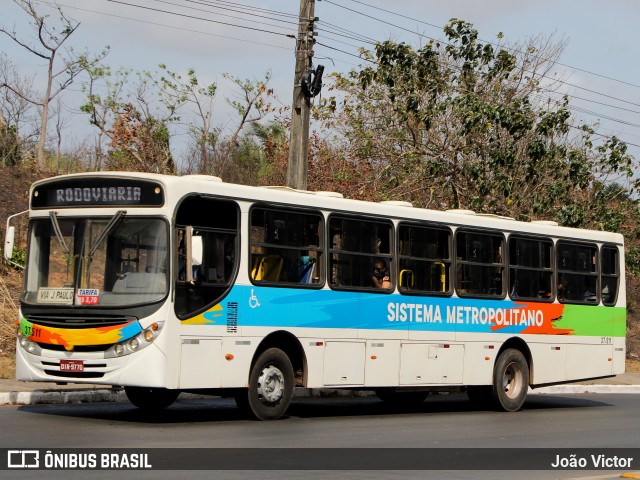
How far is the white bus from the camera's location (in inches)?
579

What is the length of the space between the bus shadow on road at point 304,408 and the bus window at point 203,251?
5.53ft

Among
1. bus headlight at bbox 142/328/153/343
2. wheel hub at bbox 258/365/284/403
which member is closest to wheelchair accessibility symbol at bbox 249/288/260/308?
wheel hub at bbox 258/365/284/403

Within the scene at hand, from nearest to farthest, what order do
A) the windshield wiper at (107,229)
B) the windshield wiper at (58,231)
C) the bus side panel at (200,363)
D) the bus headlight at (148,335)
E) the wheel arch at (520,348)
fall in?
the bus headlight at (148,335), the bus side panel at (200,363), the windshield wiper at (107,229), the windshield wiper at (58,231), the wheel arch at (520,348)

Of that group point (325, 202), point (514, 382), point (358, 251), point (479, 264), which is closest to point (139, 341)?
point (325, 202)

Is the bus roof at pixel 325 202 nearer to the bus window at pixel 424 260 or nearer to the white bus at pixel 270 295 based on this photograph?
the white bus at pixel 270 295

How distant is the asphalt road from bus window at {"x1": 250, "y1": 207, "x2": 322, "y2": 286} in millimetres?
1920

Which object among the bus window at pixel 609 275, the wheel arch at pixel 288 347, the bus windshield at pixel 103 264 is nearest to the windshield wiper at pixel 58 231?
the bus windshield at pixel 103 264

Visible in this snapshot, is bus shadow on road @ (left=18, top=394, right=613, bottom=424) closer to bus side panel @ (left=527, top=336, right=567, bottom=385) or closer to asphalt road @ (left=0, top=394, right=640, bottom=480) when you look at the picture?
asphalt road @ (left=0, top=394, right=640, bottom=480)

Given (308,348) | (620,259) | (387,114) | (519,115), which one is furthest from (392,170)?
(308,348)

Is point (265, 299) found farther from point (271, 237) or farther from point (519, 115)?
point (519, 115)

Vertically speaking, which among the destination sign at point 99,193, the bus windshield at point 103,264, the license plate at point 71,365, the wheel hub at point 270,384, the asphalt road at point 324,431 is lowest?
the asphalt road at point 324,431

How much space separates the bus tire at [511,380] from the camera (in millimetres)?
19953

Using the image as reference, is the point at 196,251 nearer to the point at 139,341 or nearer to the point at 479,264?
the point at 139,341

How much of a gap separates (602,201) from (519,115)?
14.1 feet
